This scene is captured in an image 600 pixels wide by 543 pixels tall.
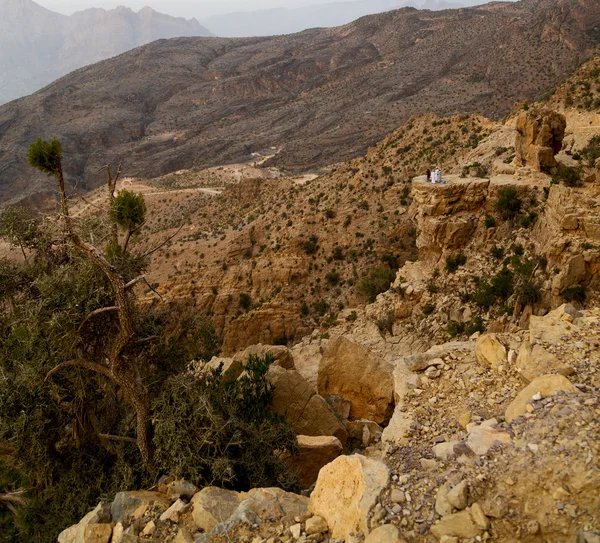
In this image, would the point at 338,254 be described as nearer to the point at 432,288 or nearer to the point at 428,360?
the point at 432,288

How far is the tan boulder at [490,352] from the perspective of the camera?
6.43 m

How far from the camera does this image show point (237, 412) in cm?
808

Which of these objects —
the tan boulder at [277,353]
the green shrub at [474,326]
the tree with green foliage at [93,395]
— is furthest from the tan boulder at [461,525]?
the green shrub at [474,326]

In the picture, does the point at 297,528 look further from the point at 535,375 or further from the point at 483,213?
the point at 483,213

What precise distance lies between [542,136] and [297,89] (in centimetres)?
8165

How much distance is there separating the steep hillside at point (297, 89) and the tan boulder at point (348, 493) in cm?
5209

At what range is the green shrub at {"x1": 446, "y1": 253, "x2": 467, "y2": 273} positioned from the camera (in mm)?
15016

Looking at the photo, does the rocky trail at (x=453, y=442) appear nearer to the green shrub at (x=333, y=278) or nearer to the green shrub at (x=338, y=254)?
the green shrub at (x=333, y=278)

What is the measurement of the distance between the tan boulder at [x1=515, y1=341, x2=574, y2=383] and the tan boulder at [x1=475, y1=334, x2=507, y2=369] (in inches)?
13.3

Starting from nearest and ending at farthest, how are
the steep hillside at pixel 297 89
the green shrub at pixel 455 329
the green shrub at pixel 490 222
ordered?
the green shrub at pixel 455 329 < the green shrub at pixel 490 222 < the steep hillside at pixel 297 89

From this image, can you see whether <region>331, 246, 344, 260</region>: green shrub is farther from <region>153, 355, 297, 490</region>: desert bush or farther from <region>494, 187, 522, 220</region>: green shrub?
<region>153, 355, 297, 490</region>: desert bush

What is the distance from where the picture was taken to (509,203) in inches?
560

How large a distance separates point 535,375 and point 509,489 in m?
2.01

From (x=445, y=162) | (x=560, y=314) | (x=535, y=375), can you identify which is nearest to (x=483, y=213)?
(x=445, y=162)
